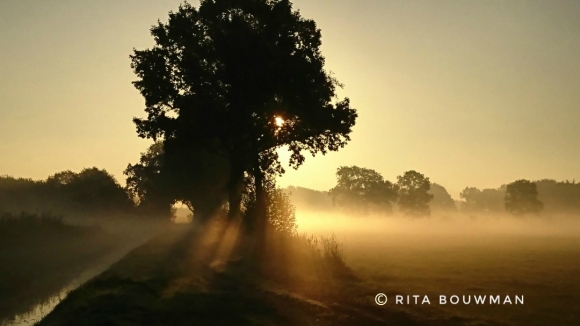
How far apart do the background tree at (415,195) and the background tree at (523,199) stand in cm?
2142

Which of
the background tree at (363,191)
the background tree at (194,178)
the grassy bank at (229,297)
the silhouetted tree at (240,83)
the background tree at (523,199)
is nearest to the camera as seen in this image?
the grassy bank at (229,297)

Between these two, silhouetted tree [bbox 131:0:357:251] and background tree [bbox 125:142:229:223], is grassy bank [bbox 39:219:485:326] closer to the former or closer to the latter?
silhouetted tree [bbox 131:0:357:251]

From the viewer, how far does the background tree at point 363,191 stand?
456 feet

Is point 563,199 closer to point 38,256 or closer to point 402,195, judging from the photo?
point 402,195

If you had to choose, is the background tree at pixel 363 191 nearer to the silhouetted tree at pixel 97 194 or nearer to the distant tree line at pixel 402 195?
the distant tree line at pixel 402 195

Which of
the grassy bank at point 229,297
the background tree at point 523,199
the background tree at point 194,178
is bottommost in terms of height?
the grassy bank at point 229,297

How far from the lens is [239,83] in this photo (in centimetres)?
3142

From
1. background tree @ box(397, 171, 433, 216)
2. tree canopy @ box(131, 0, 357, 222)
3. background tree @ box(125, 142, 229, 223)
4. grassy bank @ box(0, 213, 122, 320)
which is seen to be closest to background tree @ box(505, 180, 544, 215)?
background tree @ box(397, 171, 433, 216)

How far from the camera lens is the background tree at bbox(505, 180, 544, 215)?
415 feet

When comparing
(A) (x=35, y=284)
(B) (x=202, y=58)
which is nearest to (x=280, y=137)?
(B) (x=202, y=58)

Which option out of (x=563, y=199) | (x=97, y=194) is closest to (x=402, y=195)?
(x=563, y=199)

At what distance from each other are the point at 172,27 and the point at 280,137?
36.3 ft

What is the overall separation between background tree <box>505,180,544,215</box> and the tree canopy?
355ft

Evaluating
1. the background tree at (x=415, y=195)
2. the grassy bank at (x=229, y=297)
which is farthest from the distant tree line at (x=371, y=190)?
the grassy bank at (x=229, y=297)
